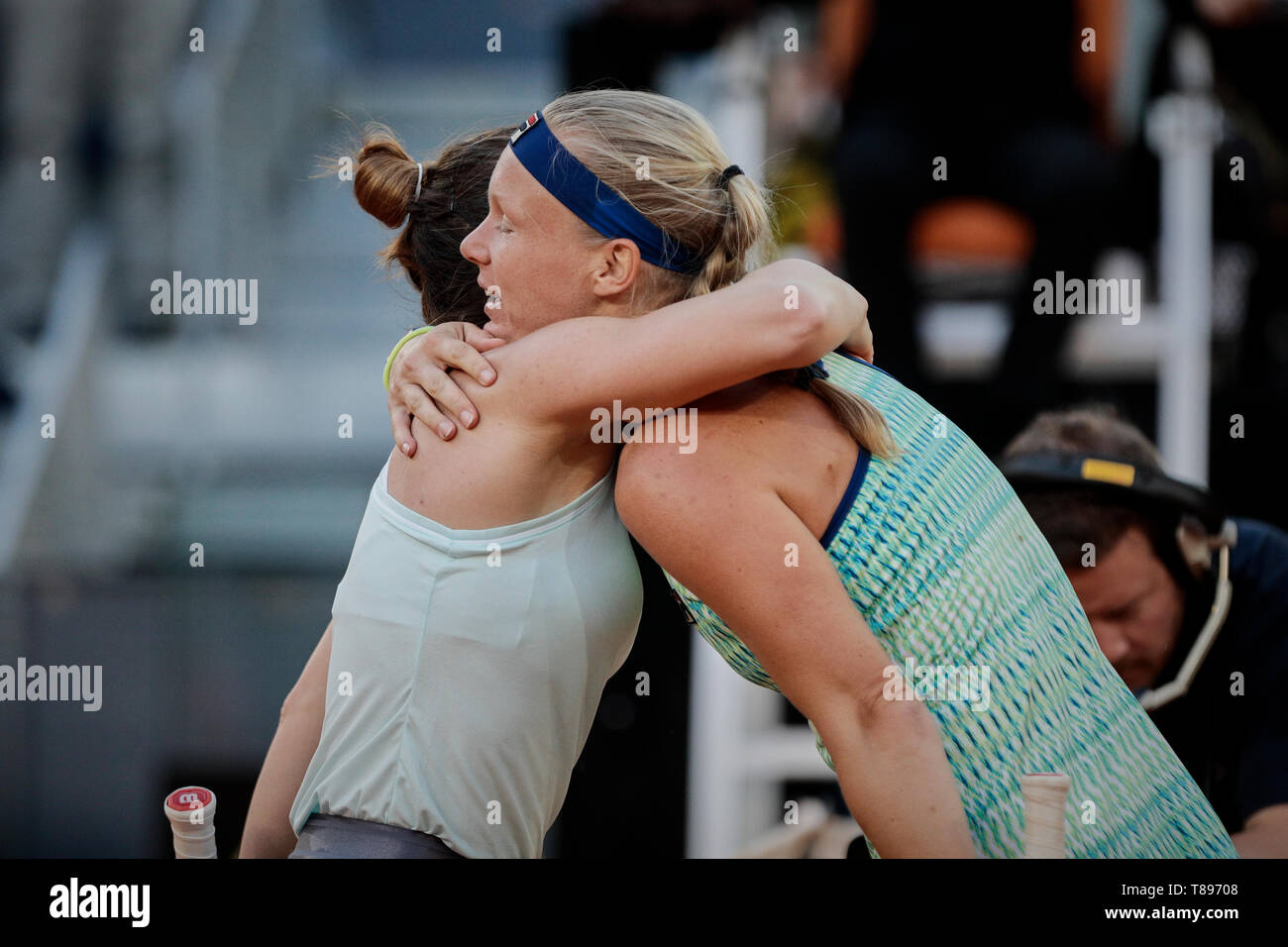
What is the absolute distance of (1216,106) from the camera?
112 inches

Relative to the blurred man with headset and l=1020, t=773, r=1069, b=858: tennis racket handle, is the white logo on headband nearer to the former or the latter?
l=1020, t=773, r=1069, b=858: tennis racket handle

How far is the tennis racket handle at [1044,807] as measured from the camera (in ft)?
3.86

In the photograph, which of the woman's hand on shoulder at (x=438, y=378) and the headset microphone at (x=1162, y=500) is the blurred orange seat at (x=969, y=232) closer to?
the headset microphone at (x=1162, y=500)

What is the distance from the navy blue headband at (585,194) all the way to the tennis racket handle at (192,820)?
667 mm

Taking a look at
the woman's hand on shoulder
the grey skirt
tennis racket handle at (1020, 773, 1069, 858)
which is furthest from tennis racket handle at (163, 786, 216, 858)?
tennis racket handle at (1020, 773, 1069, 858)

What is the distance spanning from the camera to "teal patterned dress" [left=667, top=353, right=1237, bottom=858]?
1.18 meters

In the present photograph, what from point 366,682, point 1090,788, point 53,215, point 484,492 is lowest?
point 1090,788

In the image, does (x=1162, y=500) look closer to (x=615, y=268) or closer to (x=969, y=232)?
(x=615, y=268)

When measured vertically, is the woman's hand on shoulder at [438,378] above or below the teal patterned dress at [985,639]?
A: above

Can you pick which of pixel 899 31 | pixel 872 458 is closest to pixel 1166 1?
pixel 899 31

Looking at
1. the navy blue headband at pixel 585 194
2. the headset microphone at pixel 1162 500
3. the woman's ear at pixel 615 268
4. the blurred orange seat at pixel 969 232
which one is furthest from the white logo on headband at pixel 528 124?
the blurred orange seat at pixel 969 232

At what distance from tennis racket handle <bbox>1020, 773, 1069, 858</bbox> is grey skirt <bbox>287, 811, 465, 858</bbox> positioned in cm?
52

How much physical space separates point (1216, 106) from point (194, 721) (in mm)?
2513

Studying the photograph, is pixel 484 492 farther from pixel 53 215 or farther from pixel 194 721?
pixel 53 215
